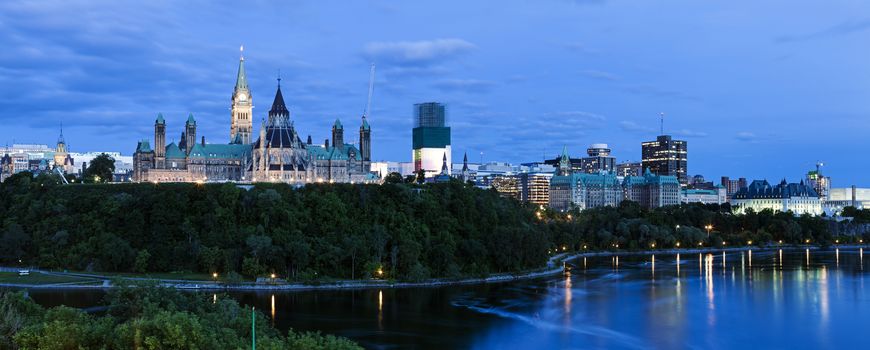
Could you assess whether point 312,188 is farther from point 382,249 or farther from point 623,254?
point 623,254

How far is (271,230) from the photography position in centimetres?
8669

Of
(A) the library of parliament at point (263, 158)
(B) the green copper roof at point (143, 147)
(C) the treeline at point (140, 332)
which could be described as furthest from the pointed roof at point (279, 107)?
(C) the treeline at point (140, 332)

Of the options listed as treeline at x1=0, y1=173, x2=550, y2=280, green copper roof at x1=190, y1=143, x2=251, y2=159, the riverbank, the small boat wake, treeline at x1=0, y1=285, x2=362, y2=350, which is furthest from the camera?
green copper roof at x1=190, y1=143, x2=251, y2=159

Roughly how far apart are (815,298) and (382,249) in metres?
39.5

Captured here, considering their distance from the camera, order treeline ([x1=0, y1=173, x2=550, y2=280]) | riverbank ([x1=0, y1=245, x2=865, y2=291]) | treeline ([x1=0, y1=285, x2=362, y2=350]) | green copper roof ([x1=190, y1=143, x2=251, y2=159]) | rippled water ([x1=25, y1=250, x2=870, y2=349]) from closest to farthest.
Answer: treeline ([x1=0, y1=285, x2=362, y2=350])
rippled water ([x1=25, y1=250, x2=870, y2=349])
riverbank ([x1=0, y1=245, x2=865, y2=291])
treeline ([x1=0, y1=173, x2=550, y2=280])
green copper roof ([x1=190, y1=143, x2=251, y2=159])

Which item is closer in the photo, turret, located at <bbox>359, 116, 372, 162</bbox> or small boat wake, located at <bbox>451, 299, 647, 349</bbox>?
small boat wake, located at <bbox>451, 299, 647, 349</bbox>

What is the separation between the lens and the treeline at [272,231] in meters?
82.0

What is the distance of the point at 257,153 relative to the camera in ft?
419

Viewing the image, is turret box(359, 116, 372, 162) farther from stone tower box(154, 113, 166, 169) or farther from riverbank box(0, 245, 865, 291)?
riverbank box(0, 245, 865, 291)

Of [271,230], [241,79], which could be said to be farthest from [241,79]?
[271,230]

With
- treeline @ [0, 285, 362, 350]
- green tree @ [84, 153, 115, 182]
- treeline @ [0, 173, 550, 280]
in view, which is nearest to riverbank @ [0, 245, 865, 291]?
treeline @ [0, 173, 550, 280]

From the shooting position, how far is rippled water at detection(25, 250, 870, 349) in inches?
2174

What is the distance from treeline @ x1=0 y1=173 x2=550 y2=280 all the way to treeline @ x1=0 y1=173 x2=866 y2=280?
119mm

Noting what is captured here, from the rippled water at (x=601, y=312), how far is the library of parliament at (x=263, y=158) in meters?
52.1
